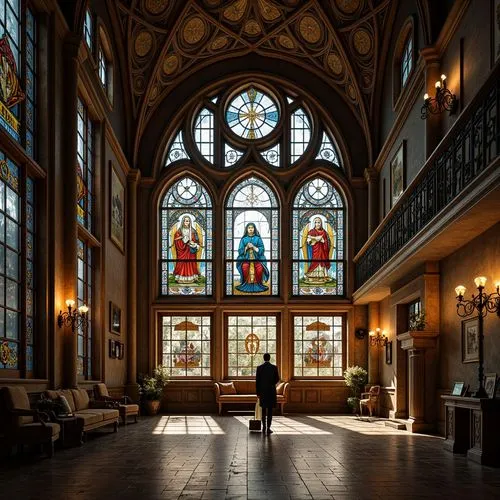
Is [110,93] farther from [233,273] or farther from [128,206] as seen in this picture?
[233,273]

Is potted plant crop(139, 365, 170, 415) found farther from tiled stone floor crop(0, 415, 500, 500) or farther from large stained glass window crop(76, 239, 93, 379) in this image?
tiled stone floor crop(0, 415, 500, 500)

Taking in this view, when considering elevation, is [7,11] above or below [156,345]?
above

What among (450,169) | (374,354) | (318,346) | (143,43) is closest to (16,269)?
(450,169)

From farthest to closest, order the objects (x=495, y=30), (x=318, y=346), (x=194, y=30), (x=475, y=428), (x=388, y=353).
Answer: (x=318, y=346) → (x=194, y=30) → (x=388, y=353) → (x=495, y=30) → (x=475, y=428)

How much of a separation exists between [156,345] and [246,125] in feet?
23.8

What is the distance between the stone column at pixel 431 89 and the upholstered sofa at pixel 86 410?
7.99m

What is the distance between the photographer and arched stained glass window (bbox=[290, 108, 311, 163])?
2342 cm

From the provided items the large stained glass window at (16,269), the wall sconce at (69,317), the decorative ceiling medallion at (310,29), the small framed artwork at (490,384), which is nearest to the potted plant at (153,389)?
the wall sconce at (69,317)

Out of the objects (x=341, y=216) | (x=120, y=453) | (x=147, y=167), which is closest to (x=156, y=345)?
(x=147, y=167)

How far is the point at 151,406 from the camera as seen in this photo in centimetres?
2100

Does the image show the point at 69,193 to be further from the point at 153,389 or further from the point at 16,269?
the point at 153,389

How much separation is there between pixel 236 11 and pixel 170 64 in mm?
2489

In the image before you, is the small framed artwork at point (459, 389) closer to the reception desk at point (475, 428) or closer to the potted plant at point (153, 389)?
the reception desk at point (475, 428)

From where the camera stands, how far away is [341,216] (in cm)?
2317
